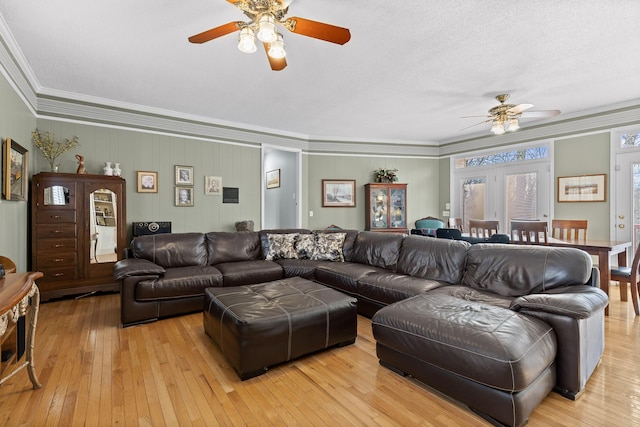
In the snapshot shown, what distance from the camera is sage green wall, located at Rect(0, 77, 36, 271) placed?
114 inches

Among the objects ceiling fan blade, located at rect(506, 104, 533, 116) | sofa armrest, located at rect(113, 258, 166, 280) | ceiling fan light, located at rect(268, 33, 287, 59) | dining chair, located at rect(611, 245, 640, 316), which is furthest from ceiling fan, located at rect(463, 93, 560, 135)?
sofa armrest, located at rect(113, 258, 166, 280)

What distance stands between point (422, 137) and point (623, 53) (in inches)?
152

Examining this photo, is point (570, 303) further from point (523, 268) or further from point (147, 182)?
point (147, 182)

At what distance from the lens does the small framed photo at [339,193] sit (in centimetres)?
675

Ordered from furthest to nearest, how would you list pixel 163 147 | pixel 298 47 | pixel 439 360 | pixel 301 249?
pixel 163 147 < pixel 301 249 < pixel 298 47 < pixel 439 360

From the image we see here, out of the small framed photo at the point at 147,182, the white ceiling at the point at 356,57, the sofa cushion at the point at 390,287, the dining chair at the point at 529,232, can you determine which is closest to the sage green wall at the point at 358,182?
the white ceiling at the point at 356,57

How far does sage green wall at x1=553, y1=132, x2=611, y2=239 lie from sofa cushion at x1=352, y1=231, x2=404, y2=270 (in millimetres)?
3485

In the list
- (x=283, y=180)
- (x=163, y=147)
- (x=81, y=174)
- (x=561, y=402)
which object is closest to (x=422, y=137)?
(x=283, y=180)

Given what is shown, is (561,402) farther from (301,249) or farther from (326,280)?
(301,249)

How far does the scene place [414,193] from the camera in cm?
719

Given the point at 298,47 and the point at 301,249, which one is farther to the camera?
the point at 301,249

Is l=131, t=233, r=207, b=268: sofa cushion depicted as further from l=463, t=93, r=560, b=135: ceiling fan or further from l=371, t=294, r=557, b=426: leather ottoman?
l=463, t=93, r=560, b=135: ceiling fan

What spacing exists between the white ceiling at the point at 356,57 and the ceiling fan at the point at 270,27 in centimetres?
37

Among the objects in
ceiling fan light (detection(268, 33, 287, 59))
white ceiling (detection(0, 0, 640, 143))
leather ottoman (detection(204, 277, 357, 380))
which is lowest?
leather ottoman (detection(204, 277, 357, 380))
